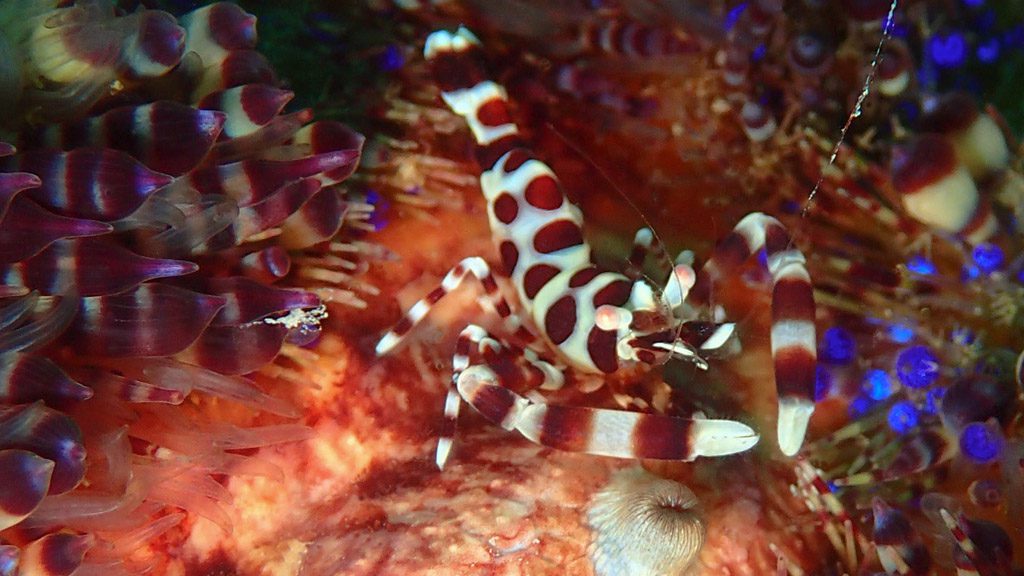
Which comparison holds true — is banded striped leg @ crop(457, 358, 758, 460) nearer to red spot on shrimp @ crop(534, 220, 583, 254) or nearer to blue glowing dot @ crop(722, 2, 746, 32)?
red spot on shrimp @ crop(534, 220, 583, 254)

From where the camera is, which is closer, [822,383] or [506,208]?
[822,383]

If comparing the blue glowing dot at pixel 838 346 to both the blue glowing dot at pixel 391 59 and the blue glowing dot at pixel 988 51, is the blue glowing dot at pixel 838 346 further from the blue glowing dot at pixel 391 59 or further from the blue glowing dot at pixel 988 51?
the blue glowing dot at pixel 391 59

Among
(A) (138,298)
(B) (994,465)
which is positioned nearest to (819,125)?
(B) (994,465)

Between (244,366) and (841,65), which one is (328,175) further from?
(841,65)

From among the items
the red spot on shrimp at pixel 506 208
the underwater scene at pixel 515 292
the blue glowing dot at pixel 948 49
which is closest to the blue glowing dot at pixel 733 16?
the underwater scene at pixel 515 292

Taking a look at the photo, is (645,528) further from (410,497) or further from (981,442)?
(981,442)

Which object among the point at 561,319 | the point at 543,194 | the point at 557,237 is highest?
the point at 543,194

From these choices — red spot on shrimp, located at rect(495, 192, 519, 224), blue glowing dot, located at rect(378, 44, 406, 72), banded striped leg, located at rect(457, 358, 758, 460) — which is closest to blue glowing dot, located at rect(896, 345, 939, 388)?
banded striped leg, located at rect(457, 358, 758, 460)

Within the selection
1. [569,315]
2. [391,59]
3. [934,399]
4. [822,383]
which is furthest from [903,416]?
[391,59]
